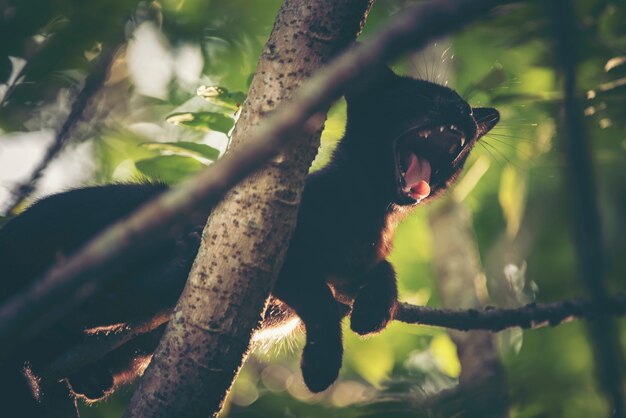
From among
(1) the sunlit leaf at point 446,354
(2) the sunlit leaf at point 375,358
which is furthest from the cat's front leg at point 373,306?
(1) the sunlit leaf at point 446,354

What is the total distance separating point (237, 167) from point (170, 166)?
2051 mm

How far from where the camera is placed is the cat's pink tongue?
330cm

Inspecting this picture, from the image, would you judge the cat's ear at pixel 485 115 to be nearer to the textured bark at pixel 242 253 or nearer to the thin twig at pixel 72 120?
the textured bark at pixel 242 253

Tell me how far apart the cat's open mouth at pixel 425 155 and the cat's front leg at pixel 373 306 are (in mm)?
469

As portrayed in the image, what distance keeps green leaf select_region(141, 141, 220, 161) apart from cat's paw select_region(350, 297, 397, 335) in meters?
1.02

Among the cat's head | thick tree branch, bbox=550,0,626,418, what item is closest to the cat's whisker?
the cat's head

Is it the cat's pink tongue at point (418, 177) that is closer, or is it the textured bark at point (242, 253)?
the textured bark at point (242, 253)

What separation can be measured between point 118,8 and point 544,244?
354 cm

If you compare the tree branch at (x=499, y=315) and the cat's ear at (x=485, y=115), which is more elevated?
the cat's ear at (x=485, y=115)

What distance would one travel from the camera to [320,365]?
9.12 ft

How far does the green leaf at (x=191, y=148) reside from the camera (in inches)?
118

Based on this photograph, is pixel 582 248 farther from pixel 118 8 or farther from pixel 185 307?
pixel 118 8

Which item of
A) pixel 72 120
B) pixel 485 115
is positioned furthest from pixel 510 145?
pixel 72 120

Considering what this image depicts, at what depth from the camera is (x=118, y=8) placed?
3148 mm
